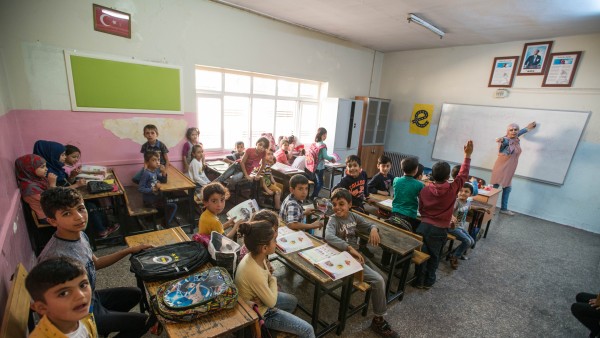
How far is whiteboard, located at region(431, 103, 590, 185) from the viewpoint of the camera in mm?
4988

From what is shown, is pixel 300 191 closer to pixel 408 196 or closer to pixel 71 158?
pixel 408 196

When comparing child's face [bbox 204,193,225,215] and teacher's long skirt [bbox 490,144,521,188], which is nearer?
child's face [bbox 204,193,225,215]

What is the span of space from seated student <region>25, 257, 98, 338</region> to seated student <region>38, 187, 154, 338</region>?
1.20 ft

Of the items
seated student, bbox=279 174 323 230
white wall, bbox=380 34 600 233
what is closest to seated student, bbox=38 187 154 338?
seated student, bbox=279 174 323 230

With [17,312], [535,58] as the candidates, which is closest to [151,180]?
[17,312]

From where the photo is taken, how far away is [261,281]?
5.08ft

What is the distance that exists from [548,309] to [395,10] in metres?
4.33

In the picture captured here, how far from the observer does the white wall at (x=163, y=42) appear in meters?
3.18

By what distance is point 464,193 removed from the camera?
3.45 meters

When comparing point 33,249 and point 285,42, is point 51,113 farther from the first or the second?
point 285,42

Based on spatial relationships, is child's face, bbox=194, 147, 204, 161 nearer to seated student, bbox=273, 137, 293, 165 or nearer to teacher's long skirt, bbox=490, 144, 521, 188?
seated student, bbox=273, 137, 293, 165

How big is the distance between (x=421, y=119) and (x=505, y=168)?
2288mm

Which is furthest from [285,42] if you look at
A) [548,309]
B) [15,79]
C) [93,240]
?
[548,309]

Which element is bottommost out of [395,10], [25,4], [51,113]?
[51,113]
